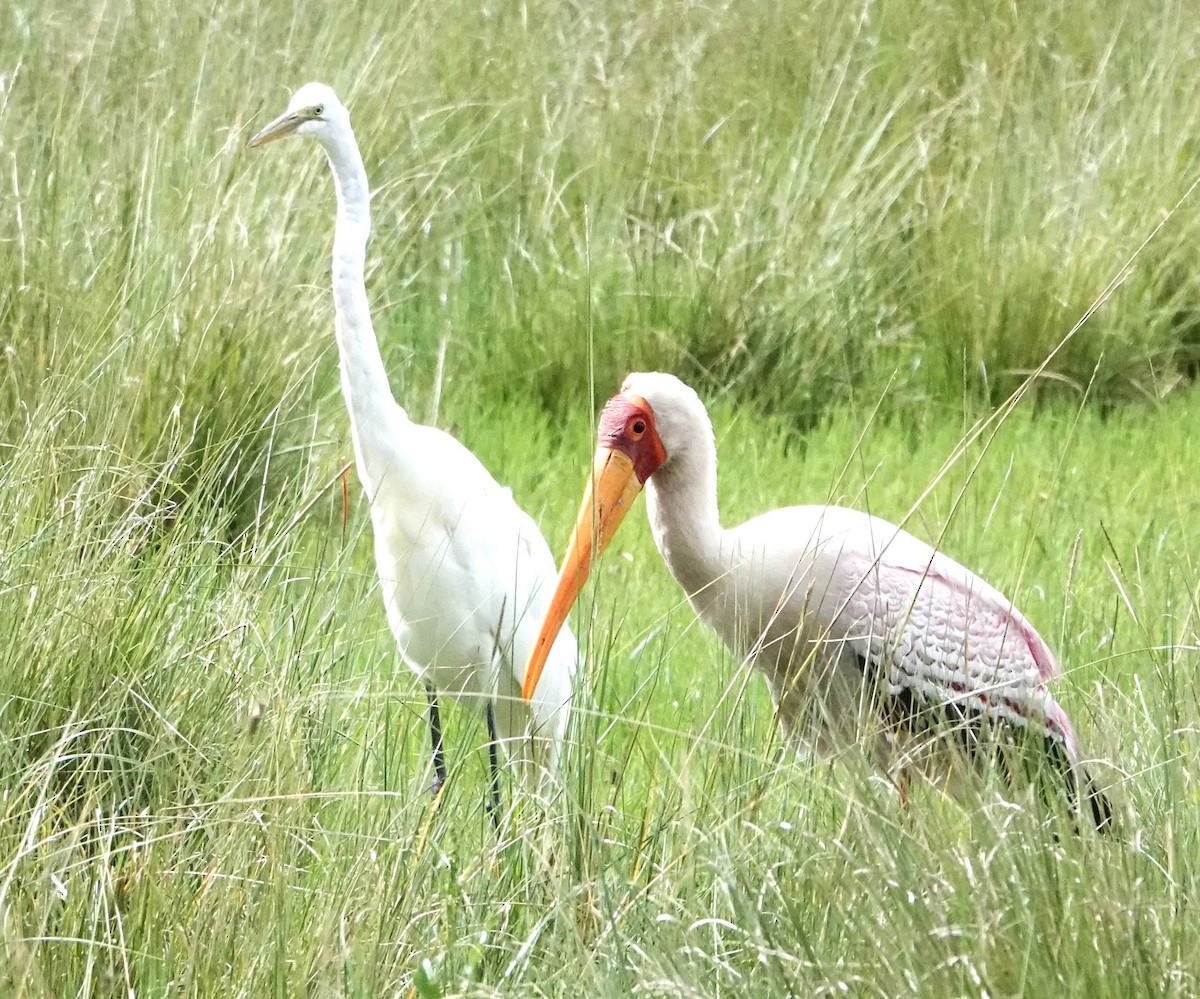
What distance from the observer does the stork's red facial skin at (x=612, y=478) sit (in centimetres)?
364

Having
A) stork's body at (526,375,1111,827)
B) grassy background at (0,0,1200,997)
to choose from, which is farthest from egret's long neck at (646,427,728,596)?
grassy background at (0,0,1200,997)

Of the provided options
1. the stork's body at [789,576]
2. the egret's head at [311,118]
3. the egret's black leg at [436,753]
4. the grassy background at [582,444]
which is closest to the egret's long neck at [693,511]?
the stork's body at [789,576]

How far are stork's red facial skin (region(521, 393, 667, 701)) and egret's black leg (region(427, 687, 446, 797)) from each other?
0.20 metres

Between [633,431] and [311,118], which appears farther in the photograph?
[311,118]

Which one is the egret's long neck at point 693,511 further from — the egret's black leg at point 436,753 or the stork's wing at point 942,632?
the egret's black leg at point 436,753

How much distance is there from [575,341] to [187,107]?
142 centimetres

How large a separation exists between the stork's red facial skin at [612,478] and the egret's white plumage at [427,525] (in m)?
0.19

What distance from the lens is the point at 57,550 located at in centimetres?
306

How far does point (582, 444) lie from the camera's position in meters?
5.96

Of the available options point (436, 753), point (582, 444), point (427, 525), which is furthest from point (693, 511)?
point (582, 444)

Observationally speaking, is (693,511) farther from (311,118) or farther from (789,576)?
(311,118)

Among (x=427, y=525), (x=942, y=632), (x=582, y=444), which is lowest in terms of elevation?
(x=582, y=444)

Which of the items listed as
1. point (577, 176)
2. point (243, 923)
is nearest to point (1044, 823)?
point (243, 923)

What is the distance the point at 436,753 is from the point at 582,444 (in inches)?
117
